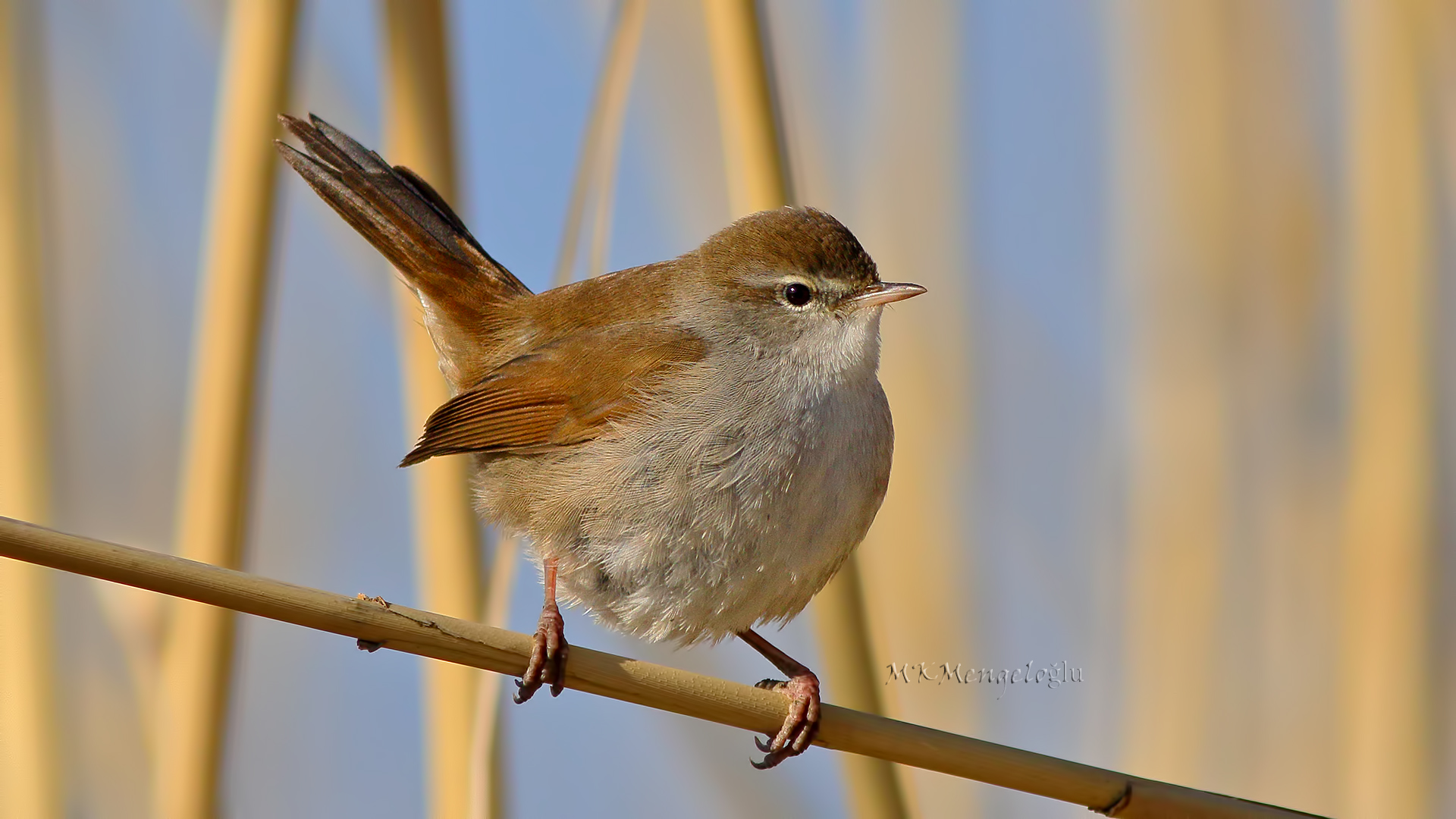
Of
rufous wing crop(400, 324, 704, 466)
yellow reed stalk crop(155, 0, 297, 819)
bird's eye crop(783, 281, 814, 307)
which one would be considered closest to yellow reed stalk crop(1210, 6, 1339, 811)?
bird's eye crop(783, 281, 814, 307)

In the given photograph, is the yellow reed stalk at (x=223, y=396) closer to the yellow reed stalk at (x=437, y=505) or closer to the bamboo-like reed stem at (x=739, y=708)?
the yellow reed stalk at (x=437, y=505)

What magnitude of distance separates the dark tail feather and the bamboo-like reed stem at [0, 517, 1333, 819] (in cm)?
134

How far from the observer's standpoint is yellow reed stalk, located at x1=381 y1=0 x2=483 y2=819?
2.10m

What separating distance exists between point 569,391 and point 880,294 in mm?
678

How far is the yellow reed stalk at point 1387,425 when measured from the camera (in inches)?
97.3

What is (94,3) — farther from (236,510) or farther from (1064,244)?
(1064,244)

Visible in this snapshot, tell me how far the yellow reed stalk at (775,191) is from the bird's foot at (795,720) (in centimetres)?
7

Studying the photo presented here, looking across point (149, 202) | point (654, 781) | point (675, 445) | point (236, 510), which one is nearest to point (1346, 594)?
point (675, 445)

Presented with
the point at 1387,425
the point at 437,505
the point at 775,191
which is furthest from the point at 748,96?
the point at 1387,425

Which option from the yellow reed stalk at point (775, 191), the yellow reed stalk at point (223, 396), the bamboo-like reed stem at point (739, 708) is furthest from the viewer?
the yellow reed stalk at point (775, 191)

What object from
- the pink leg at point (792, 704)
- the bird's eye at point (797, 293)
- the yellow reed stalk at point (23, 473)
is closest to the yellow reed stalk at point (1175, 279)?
the pink leg at point (792, 704)

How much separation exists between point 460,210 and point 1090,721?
1.90 meters

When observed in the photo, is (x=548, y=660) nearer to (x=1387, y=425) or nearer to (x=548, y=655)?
(x=548, y=655)

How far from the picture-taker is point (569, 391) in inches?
102
